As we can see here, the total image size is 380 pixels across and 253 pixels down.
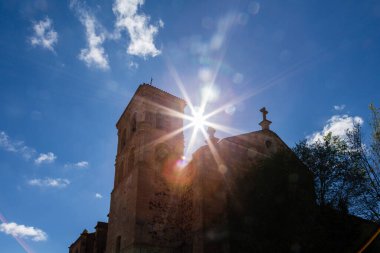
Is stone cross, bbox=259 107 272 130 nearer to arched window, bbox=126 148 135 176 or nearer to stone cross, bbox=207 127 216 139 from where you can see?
stone cross, bbox=207 127 216 139

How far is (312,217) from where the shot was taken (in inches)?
557

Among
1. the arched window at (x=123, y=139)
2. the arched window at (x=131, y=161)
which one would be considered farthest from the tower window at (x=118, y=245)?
the arched window at (x=123, y=139)

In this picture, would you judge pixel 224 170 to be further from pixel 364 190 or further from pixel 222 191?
pixel 364 190

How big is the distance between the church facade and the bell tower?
0.20 ft

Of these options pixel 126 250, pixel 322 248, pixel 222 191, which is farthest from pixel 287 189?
pixel 126 250

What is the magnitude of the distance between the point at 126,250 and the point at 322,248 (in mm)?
10379

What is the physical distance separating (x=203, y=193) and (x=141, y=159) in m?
5.40

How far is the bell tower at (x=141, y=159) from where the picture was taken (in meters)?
19.3

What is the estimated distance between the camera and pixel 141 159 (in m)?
21.1

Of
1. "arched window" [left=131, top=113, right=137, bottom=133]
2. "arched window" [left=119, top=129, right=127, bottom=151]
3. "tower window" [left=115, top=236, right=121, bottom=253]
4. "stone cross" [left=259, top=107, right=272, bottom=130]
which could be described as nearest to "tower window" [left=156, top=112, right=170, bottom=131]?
"arched window" [left=131, top=113, right=137, bottom=133]

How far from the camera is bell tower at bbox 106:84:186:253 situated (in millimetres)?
19344

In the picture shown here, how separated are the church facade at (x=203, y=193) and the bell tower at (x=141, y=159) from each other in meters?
0.06

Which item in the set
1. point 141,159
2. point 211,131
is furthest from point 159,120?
point 211,131

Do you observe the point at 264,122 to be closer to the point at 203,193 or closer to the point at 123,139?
the point at 203,193
